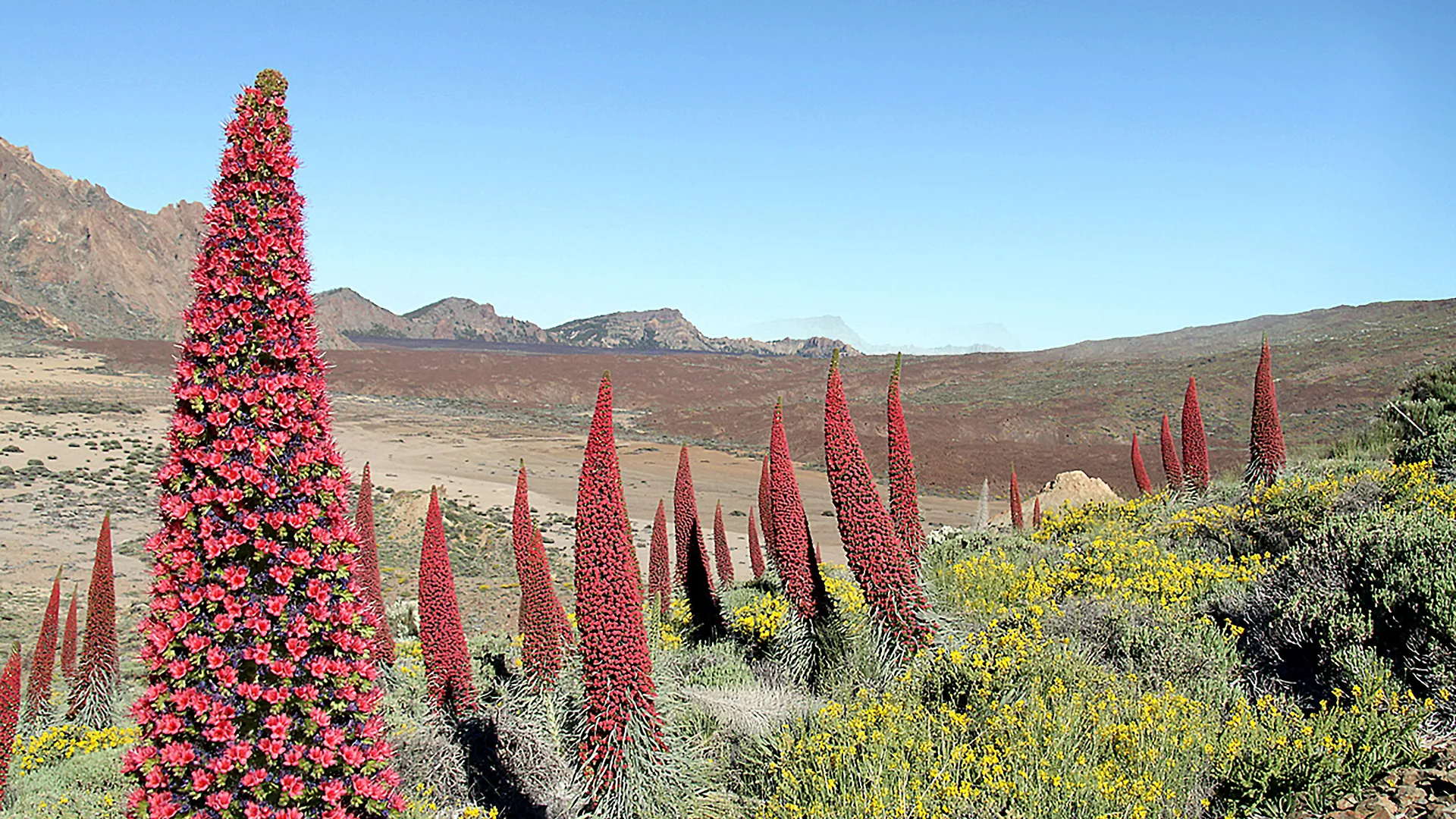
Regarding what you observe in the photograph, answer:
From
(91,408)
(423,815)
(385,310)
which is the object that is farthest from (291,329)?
(385,310)

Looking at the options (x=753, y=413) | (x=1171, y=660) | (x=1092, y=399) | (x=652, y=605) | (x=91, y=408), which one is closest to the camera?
(x=1171, y=660)

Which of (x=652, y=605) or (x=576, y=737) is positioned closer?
(x=576, y=737)

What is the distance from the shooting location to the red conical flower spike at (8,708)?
17.1ft

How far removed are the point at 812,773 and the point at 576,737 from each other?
1.49 m

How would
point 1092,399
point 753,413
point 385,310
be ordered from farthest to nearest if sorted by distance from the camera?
point 385,310 < point 753,413 < point 1092,399

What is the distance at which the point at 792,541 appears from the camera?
7.22 meters

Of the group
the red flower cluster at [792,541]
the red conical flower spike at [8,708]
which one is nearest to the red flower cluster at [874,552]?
the red flower cluster at [792,541]

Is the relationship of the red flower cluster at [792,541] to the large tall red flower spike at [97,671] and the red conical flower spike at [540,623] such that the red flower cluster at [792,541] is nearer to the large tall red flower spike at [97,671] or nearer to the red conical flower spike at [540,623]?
the red conical flower spike at [540,623]

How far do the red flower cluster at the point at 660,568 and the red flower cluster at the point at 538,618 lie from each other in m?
2.75

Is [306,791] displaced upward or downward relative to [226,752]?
downward

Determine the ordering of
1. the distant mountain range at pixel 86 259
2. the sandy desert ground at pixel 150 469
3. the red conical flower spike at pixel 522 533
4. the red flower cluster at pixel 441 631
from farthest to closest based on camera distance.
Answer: the distant mountain range at pixel 86 259, the sandy desert ground at pixel 150 469, the red conical flower spike at pixel 522 533, the red flower cluster at pixel 441 631

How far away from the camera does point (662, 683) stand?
5.73 metres

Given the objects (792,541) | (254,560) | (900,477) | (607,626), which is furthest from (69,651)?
(900,477)

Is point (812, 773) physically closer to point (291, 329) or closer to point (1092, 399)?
point (291, 329)
